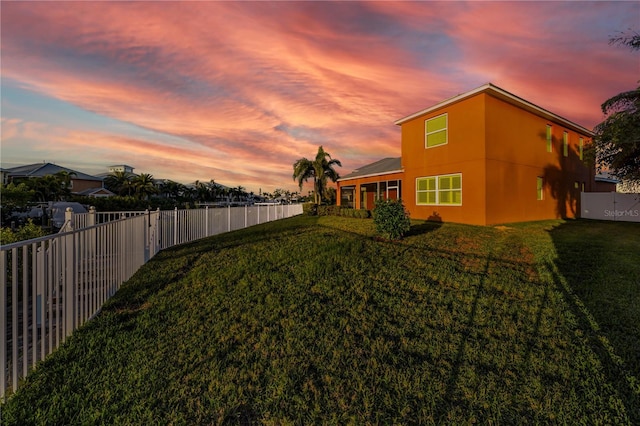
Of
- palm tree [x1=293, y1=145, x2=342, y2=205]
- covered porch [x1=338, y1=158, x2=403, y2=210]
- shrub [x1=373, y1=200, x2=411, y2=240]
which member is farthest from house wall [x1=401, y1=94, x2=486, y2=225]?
palm tree [x1=293, y1=145, x2=342, y2=205]

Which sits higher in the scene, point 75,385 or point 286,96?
point 286,96

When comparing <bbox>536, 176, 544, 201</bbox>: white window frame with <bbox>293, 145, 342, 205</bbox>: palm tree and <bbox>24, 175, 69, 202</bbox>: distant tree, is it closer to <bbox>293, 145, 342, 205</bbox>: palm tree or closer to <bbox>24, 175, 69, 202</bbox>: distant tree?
<bbox>293, 145, 342, 205</bbox>: palm tree

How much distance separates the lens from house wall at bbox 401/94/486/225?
482 inches

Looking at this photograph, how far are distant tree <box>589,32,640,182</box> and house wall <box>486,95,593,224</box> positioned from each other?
2.08 meters

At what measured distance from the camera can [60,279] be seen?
11.6 feet

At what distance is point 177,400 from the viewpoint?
2602mm

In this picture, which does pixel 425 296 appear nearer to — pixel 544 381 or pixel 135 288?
pixel 544 381

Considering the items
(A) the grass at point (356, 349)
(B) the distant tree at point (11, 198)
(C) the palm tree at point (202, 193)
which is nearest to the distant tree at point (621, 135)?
(A) the grass at point (356, 349)

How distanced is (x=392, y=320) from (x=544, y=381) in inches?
71.8

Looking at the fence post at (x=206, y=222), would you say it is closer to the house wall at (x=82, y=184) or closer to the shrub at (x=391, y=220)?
the shrub at (x=391, y=220)

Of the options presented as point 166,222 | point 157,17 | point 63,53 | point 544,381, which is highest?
point 157,17

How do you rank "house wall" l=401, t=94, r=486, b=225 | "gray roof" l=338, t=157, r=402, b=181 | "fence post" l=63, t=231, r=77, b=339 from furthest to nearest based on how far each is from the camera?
"gray roof" l=338, t=157, r=402, b=181, "house wall" l=401, t=94, r=486, b=225, "fence post" l=63, t=231, r=77, b=339

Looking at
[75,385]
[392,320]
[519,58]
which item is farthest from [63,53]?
[519,58]

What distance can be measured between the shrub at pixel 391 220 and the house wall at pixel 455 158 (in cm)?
510
